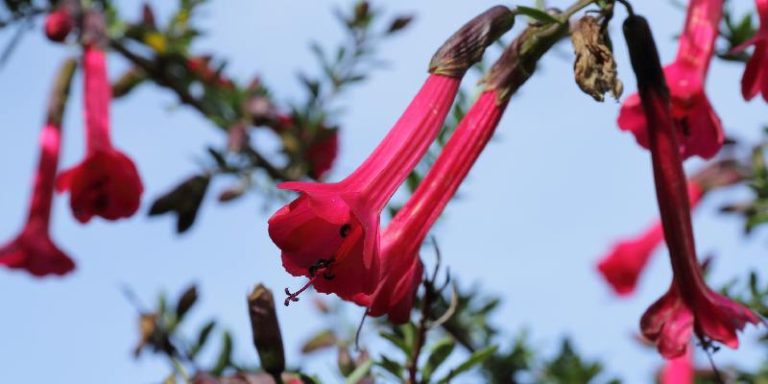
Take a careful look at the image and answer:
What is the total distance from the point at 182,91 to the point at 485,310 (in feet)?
3.32

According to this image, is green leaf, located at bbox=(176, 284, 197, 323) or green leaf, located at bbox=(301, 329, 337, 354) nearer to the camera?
green leaf, located at bbox=(176, 284, 197, 323)

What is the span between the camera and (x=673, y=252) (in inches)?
60.3

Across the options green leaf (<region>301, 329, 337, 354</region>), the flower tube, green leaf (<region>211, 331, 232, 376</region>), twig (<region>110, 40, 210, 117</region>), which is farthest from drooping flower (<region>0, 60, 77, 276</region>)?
green leaf (<region>211, 331, 232, 376</region>)

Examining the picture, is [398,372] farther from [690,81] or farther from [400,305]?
[690,81]

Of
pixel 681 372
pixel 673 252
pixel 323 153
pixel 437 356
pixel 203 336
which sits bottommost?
pixel 681 372

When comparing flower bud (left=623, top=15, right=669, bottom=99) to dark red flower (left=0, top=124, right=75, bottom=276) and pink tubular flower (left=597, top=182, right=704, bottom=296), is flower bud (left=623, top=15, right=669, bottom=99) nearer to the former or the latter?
dark red flower (left=0, top=124, right=75, bottom=276)

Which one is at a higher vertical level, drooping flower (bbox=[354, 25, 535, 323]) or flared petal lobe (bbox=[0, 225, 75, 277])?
drooping flower (bbox=[354, 25, 535, 323])

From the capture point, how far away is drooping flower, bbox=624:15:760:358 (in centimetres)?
152

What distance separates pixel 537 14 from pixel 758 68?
1.18 ft

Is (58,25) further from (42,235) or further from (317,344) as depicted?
(317,344)

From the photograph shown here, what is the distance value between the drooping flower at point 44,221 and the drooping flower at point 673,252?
5.37 ft

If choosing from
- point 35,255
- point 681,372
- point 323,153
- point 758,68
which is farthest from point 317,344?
point 758,68

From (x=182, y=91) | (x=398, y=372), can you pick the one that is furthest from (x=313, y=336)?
(x=398, y=372)

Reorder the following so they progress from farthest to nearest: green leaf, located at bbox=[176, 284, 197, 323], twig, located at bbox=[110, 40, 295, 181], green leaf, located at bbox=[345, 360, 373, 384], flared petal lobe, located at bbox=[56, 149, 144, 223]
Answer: twig, located at bbox=[110, 40, 295, 181], flared petal lobe, located at bbox=[56, 149, 144, 223], green leaf, located at bbox=[176, 284, 197, 323], green leaf, located at bbox=[345, 360, 373, 384]
